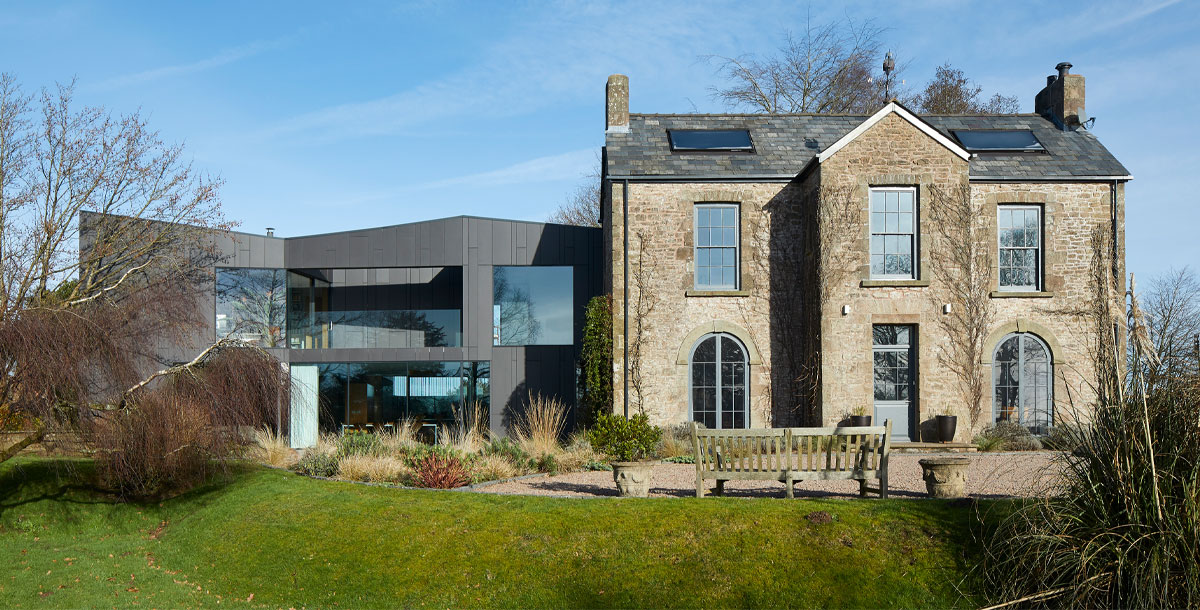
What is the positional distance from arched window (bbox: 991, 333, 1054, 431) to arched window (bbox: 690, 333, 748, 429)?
203 inches

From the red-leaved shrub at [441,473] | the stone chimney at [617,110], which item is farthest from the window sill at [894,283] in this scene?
the red-leaved shrub at [441,473]

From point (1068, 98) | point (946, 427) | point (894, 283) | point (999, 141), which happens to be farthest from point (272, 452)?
point (1068, 98)

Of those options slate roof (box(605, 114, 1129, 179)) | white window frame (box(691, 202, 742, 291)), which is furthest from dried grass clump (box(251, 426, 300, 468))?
white window frame (box(691, 202, 742, 291))

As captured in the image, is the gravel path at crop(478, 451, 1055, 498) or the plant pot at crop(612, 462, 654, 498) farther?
the gravel path at crop(478, 451, 1055, 498)

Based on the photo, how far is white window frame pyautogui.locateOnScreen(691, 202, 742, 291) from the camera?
18500 mm

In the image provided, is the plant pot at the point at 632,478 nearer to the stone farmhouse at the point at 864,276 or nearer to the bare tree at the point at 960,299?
the stone farmhouse at the point at 864,276

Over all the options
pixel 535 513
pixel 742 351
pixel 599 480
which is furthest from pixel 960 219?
pixel 535 513

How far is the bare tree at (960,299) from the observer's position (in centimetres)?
1766

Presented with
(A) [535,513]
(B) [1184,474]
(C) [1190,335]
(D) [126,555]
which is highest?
(C) [1190,335]

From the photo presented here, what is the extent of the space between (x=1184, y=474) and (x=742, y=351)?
11954 mm

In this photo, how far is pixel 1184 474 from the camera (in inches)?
257

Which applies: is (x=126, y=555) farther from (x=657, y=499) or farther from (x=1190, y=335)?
(x=1190, y=335)

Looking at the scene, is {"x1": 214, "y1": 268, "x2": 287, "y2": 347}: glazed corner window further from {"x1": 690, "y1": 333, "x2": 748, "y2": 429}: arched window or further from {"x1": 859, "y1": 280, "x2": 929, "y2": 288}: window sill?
{"x1": 859, "y1": 280, "x2": 929, "y2": 288}: window sill

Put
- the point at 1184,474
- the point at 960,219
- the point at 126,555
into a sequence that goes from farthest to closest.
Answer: the point at 960,219 → the point at 126,555 → the point at 1184,474
